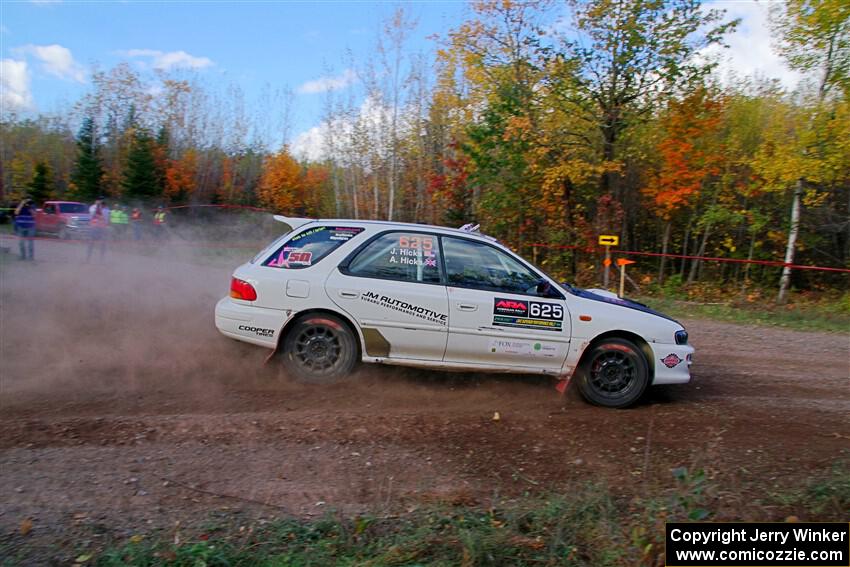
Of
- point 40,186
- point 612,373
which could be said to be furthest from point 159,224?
point 40,186

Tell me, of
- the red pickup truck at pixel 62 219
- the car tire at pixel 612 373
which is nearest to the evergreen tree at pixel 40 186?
the red pickup truck at pixel 62 219

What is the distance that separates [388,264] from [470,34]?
54.9 feet

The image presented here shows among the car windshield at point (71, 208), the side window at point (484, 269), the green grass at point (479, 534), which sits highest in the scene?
the car windshield at point (71, 208)

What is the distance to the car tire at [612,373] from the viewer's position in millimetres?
6348

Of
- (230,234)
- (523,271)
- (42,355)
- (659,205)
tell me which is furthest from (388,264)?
(659,205)

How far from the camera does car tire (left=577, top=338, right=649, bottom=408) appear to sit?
6.35m

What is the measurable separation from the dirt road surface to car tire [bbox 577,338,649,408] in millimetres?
180

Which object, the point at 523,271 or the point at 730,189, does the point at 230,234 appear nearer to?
the point at 523,271

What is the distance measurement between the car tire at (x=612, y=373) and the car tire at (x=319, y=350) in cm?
246

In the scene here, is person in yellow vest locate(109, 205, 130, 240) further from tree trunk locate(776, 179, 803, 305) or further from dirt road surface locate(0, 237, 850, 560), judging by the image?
tree trunk locate(776, 179, 803, 305)

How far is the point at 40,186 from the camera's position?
3572 centimetres

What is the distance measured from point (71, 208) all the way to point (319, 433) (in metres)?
27.1

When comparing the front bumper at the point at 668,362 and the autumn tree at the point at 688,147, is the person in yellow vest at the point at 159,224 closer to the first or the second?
the autumn tree at the point at 688,147

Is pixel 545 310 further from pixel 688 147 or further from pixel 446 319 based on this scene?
pixel 688 147
